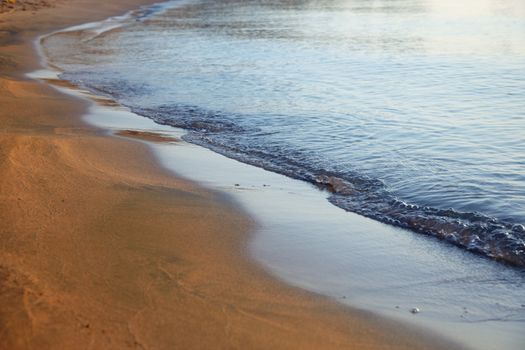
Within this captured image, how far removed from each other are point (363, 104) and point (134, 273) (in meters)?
7.32

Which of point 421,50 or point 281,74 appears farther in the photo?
point 421,50

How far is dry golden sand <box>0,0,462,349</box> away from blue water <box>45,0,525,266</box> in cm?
161

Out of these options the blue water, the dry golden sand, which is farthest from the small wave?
the dry golden sand

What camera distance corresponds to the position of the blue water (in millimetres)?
6020

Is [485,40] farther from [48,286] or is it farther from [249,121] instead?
[48,286]

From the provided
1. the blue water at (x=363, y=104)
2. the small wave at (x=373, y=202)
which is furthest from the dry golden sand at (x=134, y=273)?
the blue water at (x=363, y=104)

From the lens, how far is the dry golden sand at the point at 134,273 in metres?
3.35

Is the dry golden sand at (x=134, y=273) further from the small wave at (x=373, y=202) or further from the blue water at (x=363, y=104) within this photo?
the blue water at (x=363, y=104)

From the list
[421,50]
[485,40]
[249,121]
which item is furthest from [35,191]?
[485,40]

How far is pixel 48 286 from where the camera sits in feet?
12.1

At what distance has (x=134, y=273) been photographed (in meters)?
4.00

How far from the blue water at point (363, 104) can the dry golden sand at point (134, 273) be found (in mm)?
1611

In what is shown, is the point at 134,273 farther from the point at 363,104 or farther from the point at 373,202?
the point at 363,104

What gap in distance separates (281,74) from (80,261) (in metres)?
10.6
